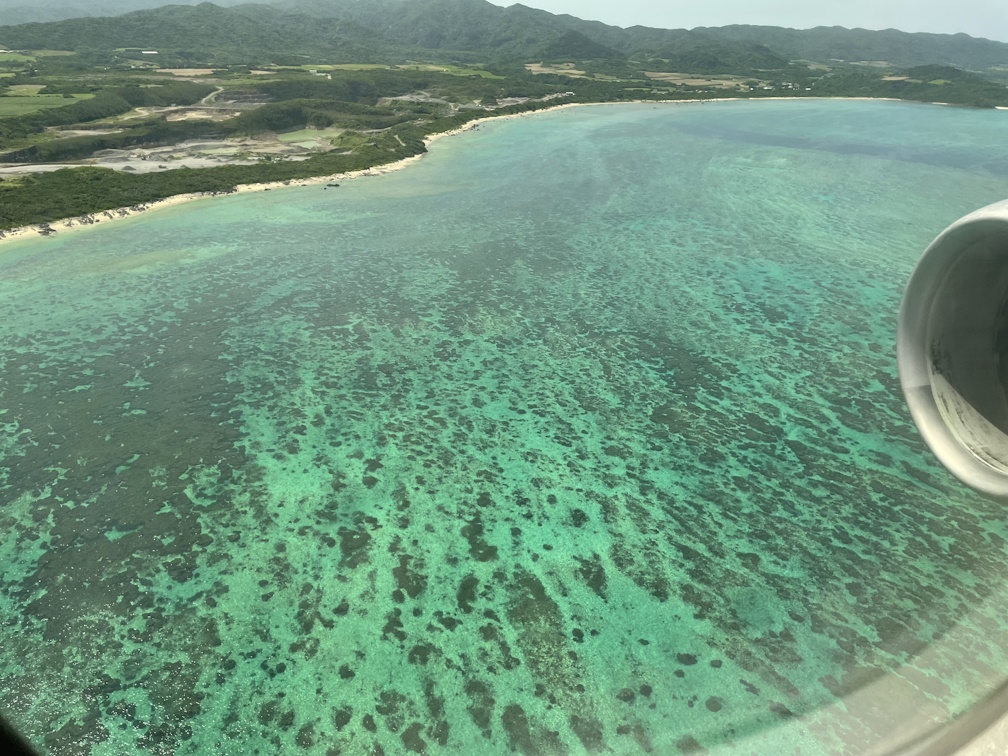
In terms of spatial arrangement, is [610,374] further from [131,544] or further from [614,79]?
[614,79]

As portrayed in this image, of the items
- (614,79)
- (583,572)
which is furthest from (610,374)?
(614,79)

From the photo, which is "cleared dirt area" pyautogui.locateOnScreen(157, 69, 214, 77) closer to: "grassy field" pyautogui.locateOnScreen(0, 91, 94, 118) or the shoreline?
"grassy field" pyautogui.locateOnScreen(0, 91, 94, 118)

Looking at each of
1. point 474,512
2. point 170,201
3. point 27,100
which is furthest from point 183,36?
point 474,512

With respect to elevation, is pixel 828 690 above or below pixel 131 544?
above

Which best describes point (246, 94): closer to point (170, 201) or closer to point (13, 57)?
point (170, 201)

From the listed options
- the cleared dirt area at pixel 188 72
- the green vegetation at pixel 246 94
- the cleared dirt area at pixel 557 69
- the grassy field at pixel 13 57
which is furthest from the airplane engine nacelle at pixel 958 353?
the cleared dirt area at pixel 557 69

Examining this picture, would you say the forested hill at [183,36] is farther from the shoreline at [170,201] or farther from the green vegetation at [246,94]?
the shoreline at [170,201]
